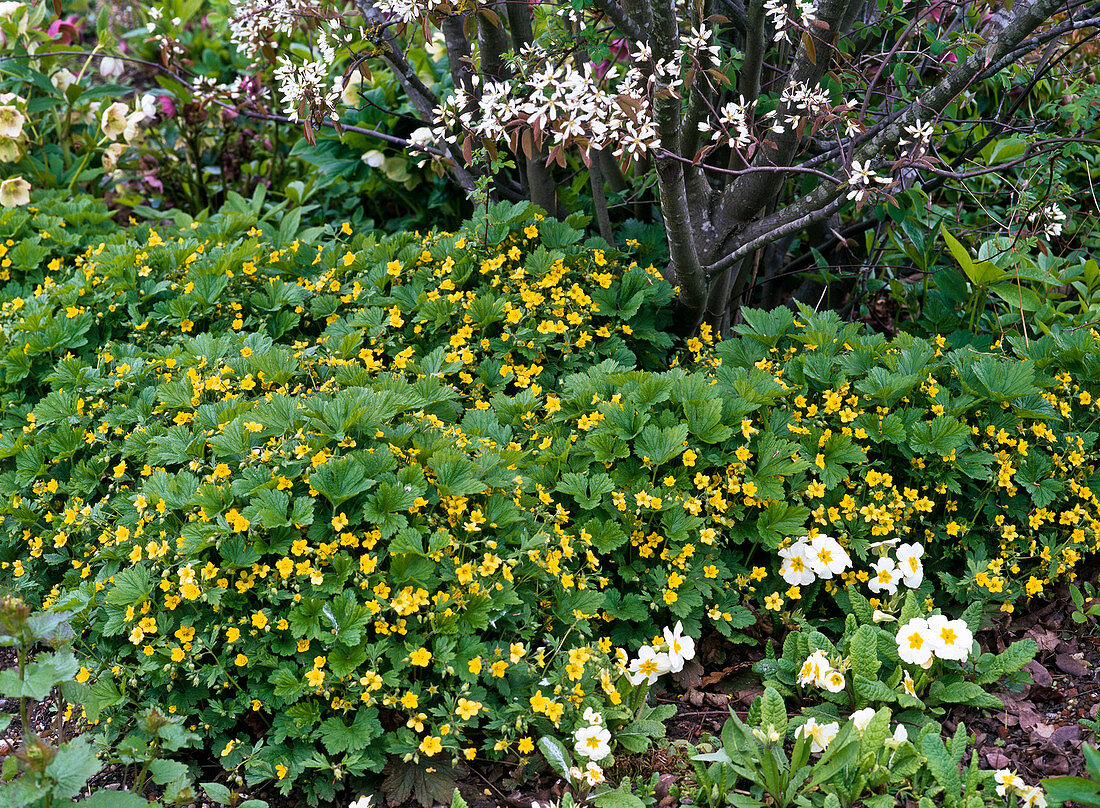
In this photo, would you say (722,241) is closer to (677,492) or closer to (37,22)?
(677,492)

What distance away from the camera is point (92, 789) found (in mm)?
2041

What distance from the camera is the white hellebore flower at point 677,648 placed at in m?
2.19

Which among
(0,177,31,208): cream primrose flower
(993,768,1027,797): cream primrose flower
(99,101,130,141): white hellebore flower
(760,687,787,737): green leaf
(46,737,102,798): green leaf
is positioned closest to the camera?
(46,737,102,798): green leaf

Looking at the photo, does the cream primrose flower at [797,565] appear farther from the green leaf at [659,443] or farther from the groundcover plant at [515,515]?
the green leaf at [659,443]

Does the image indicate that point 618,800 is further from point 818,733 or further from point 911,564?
point 911,564

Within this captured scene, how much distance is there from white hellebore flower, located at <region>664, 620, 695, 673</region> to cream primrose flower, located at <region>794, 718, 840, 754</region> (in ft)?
0.99

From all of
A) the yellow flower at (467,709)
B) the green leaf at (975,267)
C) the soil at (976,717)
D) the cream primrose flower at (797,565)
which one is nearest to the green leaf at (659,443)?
the cream primrose flower at (797,565)

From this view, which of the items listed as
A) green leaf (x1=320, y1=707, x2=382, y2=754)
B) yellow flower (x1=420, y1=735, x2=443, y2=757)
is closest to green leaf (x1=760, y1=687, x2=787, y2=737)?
yellow flower (x1=420, y1=735, x2=443, y2=757)

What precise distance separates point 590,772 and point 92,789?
1118 mm

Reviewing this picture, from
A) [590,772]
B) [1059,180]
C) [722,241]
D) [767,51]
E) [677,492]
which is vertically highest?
[767,51]

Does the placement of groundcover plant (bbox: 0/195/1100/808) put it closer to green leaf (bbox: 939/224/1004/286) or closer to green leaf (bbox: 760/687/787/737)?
green leaf (bbox: 760/687/787/737)

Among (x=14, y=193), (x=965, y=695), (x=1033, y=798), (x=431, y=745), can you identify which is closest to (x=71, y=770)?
(x=431, y=745)

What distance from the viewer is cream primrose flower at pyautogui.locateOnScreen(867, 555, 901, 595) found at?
7.75ft

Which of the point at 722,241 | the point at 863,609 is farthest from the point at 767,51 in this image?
the point at 863,609
